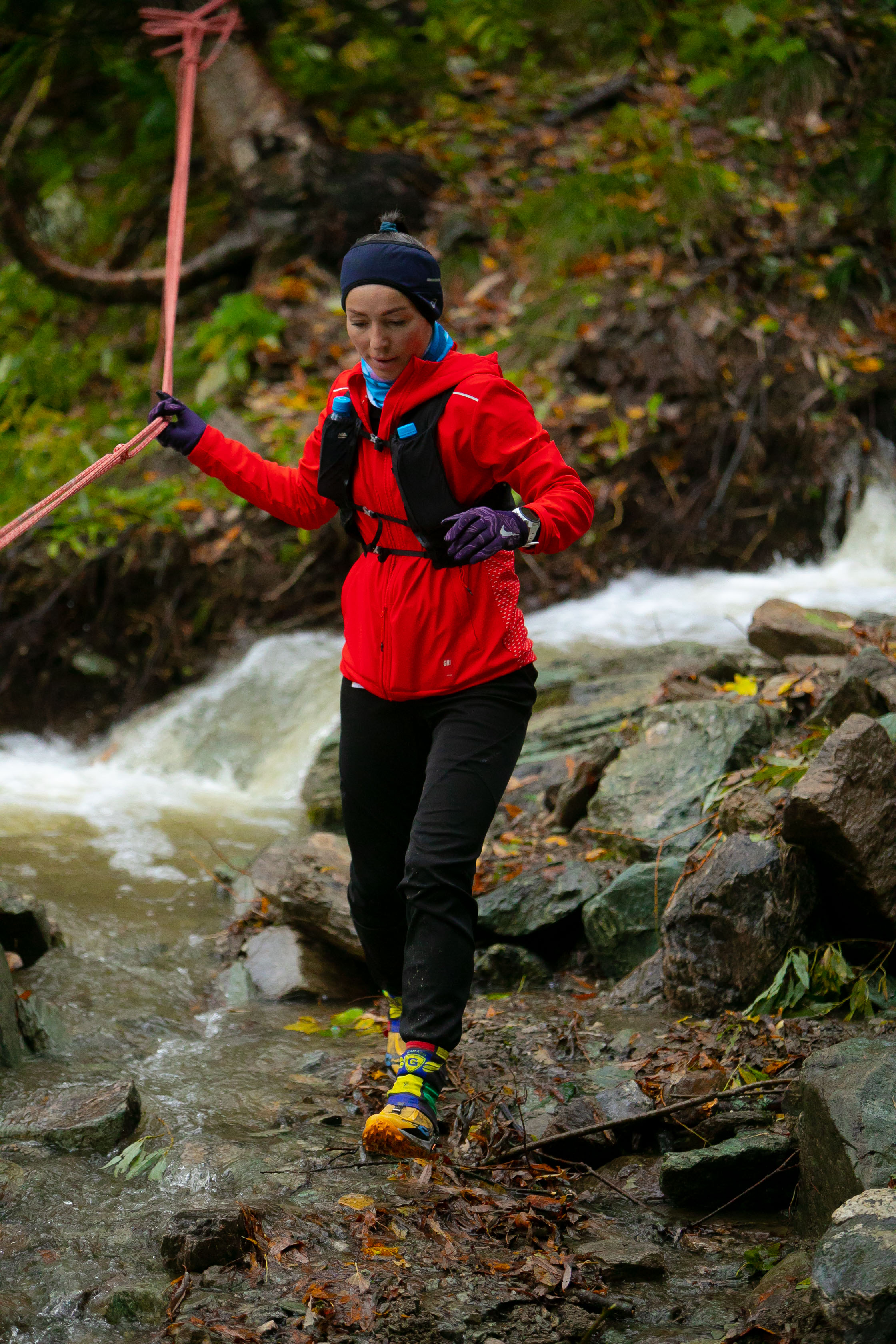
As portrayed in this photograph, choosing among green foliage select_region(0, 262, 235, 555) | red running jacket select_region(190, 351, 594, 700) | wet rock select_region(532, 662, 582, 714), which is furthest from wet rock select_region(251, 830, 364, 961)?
green foliage select_region(0, 262, 235, 555)

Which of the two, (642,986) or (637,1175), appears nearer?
(637,1175)

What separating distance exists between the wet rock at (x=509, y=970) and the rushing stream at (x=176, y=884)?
0.61m

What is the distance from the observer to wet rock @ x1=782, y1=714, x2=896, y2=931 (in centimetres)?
329

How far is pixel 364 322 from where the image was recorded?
9.46 feet

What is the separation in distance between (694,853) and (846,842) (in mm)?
827

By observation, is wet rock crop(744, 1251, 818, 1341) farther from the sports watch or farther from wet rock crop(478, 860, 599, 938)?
wet rock crop(478, 860, 599, 938)

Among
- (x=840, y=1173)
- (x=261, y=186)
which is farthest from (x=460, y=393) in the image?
(x=261, y=186)

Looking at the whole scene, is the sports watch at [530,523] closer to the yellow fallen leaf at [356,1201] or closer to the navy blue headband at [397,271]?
the navy blue headband at [397,271]

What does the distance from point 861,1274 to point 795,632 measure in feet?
13.4

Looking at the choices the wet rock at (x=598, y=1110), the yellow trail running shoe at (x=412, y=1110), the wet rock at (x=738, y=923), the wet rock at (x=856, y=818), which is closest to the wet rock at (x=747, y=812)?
the wet rock at (x=738, y=923)

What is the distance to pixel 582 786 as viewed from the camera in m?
4.90

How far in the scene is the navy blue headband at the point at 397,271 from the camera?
2.84 meters

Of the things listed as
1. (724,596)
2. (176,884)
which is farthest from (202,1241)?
(724,596)

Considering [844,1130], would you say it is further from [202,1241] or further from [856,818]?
[202,1241]
